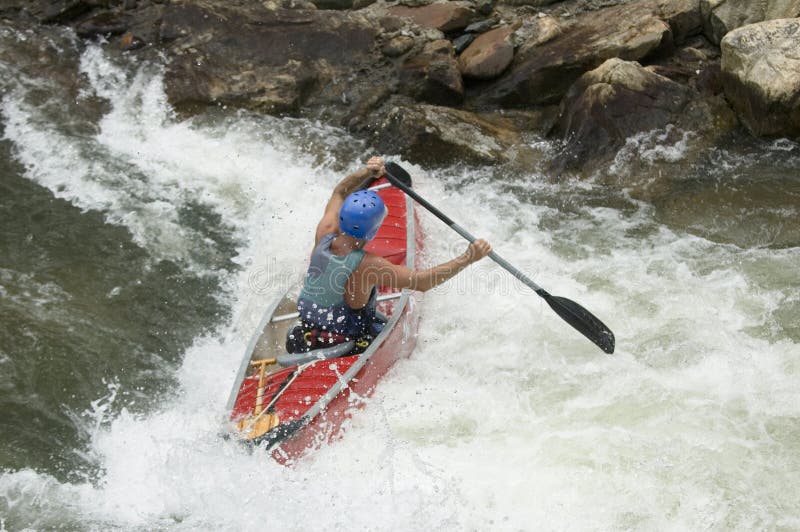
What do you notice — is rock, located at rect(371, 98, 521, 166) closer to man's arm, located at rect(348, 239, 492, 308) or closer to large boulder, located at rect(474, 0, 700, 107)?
large boulder, located at rect(474, 0, 700, 107)

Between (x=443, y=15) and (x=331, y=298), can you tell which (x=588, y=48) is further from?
(x=331, y=298)

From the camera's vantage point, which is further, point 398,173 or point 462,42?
point 462,42

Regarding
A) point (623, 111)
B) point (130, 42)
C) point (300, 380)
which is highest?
point (623, 111)

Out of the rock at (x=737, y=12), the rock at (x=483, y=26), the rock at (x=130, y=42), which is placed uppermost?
the rock at (x=737, y=12)

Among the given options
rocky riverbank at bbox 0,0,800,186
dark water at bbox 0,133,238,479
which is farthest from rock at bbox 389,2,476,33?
dark water at bbox 0,133,238,479

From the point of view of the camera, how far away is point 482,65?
24.6 ft

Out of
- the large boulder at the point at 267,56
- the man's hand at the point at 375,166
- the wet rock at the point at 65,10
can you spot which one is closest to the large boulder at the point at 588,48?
the large boulder at the point at 267,56

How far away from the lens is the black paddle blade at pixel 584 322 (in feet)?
15.2

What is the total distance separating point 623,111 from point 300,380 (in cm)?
385

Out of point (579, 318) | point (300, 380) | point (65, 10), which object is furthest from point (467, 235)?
point (65, 10)

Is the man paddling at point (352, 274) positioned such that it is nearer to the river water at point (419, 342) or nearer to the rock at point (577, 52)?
the river water at point (419, 342)

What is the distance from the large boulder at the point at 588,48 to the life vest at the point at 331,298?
357cm

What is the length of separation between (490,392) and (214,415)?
1.63 metres

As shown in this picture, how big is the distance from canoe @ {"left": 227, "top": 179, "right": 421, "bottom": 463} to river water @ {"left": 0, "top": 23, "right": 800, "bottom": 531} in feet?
0.36
